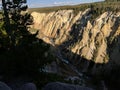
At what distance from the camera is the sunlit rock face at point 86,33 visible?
97.5 metres

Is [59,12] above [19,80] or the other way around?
the other way around

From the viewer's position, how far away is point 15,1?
114 ft

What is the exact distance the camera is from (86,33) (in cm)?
11850

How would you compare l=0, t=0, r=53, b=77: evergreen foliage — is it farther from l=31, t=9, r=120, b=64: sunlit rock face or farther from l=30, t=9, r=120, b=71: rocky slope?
l=31, t=9, r=120, b=64: sunlit rock face

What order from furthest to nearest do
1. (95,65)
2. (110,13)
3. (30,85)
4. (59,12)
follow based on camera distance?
1. (59,12)
2. (110,13)
3. (95,65)
4. (30,85)

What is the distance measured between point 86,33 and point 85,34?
1.81 ft

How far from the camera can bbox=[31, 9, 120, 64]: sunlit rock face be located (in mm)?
97469

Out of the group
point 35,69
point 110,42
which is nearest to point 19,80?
point 35,69

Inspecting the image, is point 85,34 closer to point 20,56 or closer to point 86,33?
point 86,33

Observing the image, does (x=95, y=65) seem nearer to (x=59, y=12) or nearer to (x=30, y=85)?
(x=59, y=12)

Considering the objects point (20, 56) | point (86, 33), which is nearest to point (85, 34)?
point (86, 33)

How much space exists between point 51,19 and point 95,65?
68.2 m

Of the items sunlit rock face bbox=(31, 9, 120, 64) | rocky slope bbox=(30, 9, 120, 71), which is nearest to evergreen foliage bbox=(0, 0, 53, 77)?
rocky slope bbox=(30, 9, 120, 71)

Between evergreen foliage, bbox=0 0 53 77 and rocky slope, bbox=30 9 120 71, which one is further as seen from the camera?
rocky slope, bbox=30 9 120 71
